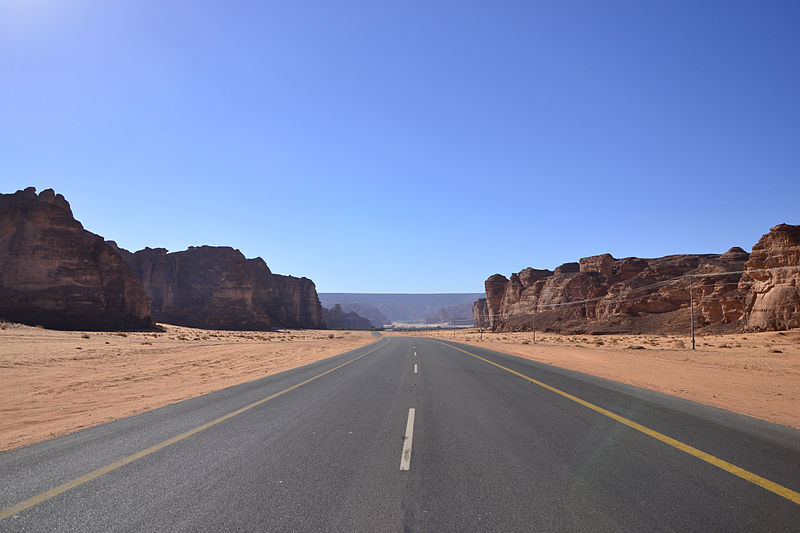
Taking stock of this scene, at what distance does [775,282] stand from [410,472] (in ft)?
162

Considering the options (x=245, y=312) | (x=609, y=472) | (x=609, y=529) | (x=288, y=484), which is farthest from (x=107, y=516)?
(x=245, y=312)

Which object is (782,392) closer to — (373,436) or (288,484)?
(373,436)

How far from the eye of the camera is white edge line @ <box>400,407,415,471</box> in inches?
200

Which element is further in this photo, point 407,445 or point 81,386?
point 81,386

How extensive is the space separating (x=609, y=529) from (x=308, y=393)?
8.36m

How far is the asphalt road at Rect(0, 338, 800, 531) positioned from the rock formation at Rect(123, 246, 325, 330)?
94.3m

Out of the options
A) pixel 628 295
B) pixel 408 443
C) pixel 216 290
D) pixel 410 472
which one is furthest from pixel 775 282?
pixel 216 290

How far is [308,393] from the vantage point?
1070 cm

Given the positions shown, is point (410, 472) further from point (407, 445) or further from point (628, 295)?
point (628, 295)

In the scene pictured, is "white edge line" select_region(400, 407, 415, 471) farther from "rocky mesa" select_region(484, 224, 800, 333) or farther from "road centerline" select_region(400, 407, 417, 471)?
"rocky mesa" select_region(484, 224, 800, 333)

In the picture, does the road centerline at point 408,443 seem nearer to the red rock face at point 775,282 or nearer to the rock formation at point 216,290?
the red rock face at point 775,282

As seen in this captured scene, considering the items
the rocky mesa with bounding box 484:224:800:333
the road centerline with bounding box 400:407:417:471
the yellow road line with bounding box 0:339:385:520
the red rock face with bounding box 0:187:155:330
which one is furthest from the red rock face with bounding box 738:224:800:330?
the red rock face with bounding box 0:187:155:330

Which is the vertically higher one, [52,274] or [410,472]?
[52,274]

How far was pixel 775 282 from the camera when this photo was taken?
129 feet
